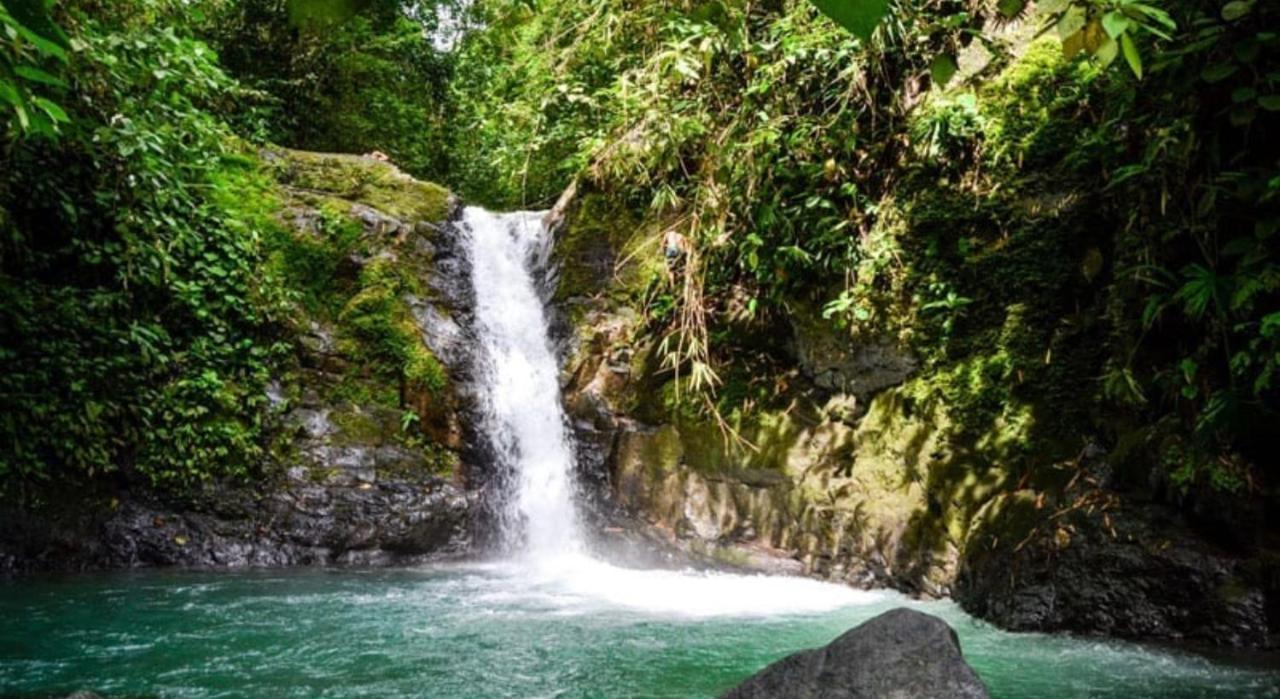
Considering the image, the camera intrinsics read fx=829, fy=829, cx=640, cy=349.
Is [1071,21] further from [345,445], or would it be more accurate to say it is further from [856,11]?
[345,445]

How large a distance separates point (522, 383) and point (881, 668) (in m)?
5.63

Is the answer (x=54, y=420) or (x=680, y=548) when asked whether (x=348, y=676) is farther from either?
(x=54, y=420)

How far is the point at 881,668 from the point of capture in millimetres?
2586

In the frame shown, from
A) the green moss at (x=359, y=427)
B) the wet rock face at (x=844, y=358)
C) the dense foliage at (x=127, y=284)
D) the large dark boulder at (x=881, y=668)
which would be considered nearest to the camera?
the large dark boulder at (x=881, y=668)

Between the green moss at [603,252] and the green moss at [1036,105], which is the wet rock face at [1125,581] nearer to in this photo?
the green moss at [1036,105]

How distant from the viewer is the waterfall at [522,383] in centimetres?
708

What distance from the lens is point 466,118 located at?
1455 cm

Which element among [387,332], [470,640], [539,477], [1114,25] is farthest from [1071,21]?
[387,332]

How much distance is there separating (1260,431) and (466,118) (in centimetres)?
1313

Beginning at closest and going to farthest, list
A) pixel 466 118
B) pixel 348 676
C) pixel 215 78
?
1. pixel 348 676
2. pixel 215 78
3. pixel 466 118

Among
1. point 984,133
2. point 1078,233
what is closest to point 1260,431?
point 1078,233

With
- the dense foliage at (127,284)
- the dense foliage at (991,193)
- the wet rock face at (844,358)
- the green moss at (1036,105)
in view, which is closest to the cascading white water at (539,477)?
the wet rock face at (844,358)

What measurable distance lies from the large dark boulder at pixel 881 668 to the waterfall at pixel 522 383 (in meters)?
4.33

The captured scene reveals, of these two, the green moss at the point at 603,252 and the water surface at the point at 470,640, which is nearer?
the water surface at the point at 470,640
